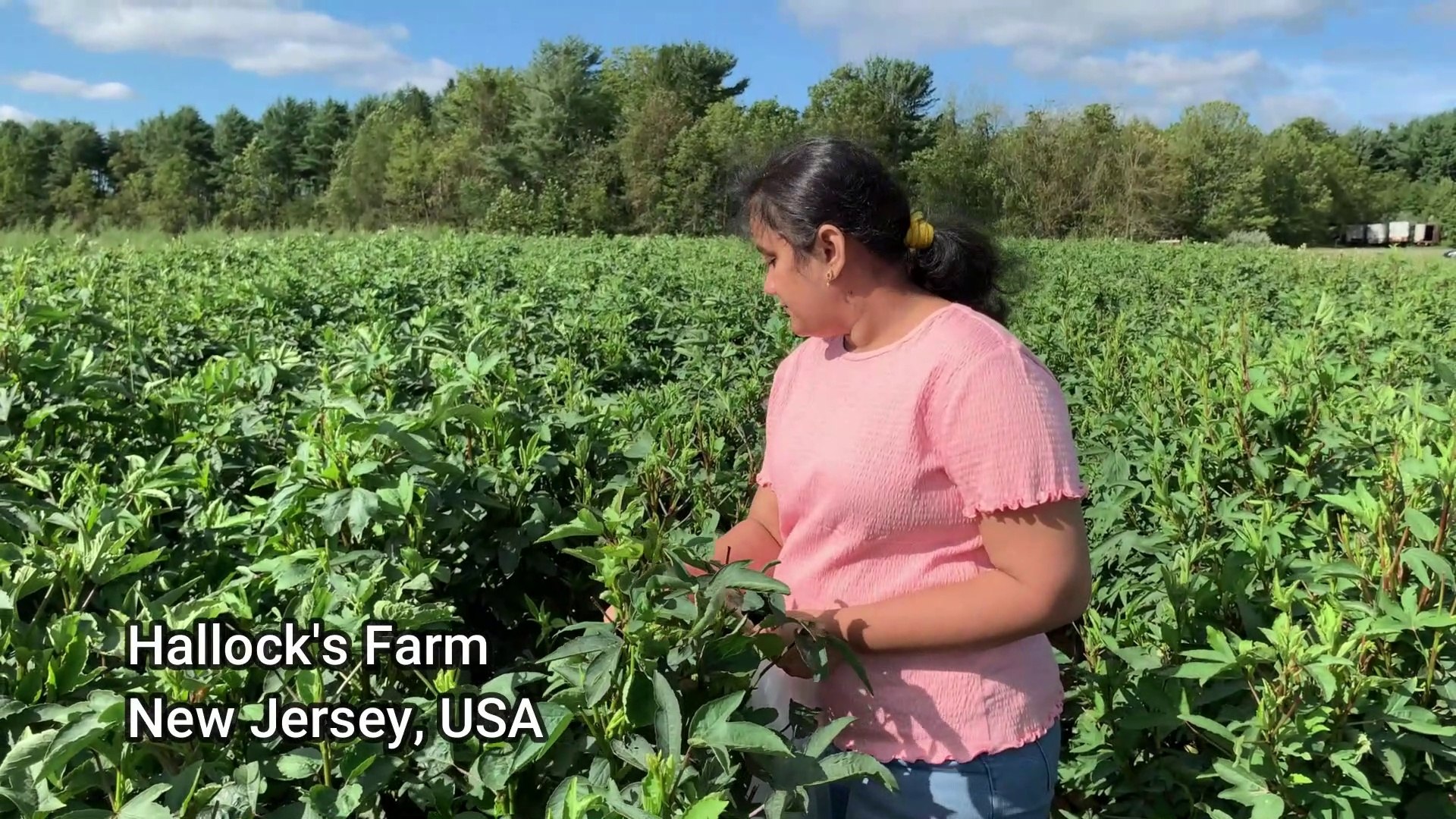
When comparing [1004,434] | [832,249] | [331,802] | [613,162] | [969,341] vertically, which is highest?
[613,162]

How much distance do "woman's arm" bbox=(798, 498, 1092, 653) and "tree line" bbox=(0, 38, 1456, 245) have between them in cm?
2501

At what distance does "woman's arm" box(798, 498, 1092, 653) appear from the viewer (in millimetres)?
1304

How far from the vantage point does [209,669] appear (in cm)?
121

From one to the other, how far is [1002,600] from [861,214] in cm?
58

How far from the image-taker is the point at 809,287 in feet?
4.94

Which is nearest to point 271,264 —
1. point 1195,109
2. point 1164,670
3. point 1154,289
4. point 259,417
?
point 259,417

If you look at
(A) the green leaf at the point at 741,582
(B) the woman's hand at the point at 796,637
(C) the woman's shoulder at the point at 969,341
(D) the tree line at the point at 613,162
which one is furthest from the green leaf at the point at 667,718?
(D) the tree line at the point at 613,162

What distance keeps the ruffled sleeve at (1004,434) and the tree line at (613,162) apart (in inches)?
983

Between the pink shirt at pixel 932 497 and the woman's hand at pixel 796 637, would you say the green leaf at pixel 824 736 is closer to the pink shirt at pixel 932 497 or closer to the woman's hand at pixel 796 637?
the woman's hand at pixel 796 637

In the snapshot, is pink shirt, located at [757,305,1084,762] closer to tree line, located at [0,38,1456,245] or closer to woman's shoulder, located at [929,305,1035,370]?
woman's shoulder, located at [929,305,1035,370]

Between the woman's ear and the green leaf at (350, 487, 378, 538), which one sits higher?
the woman's ear

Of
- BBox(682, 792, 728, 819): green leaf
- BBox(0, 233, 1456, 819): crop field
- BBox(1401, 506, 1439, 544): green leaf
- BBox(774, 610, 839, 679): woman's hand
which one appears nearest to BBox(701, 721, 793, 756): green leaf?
BBox(0, 233, 1456, 819): crop field

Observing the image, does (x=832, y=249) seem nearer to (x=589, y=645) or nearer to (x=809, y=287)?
(x=809, y=287)

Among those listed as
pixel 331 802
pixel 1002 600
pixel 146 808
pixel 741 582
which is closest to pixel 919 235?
pixel 1002 600
